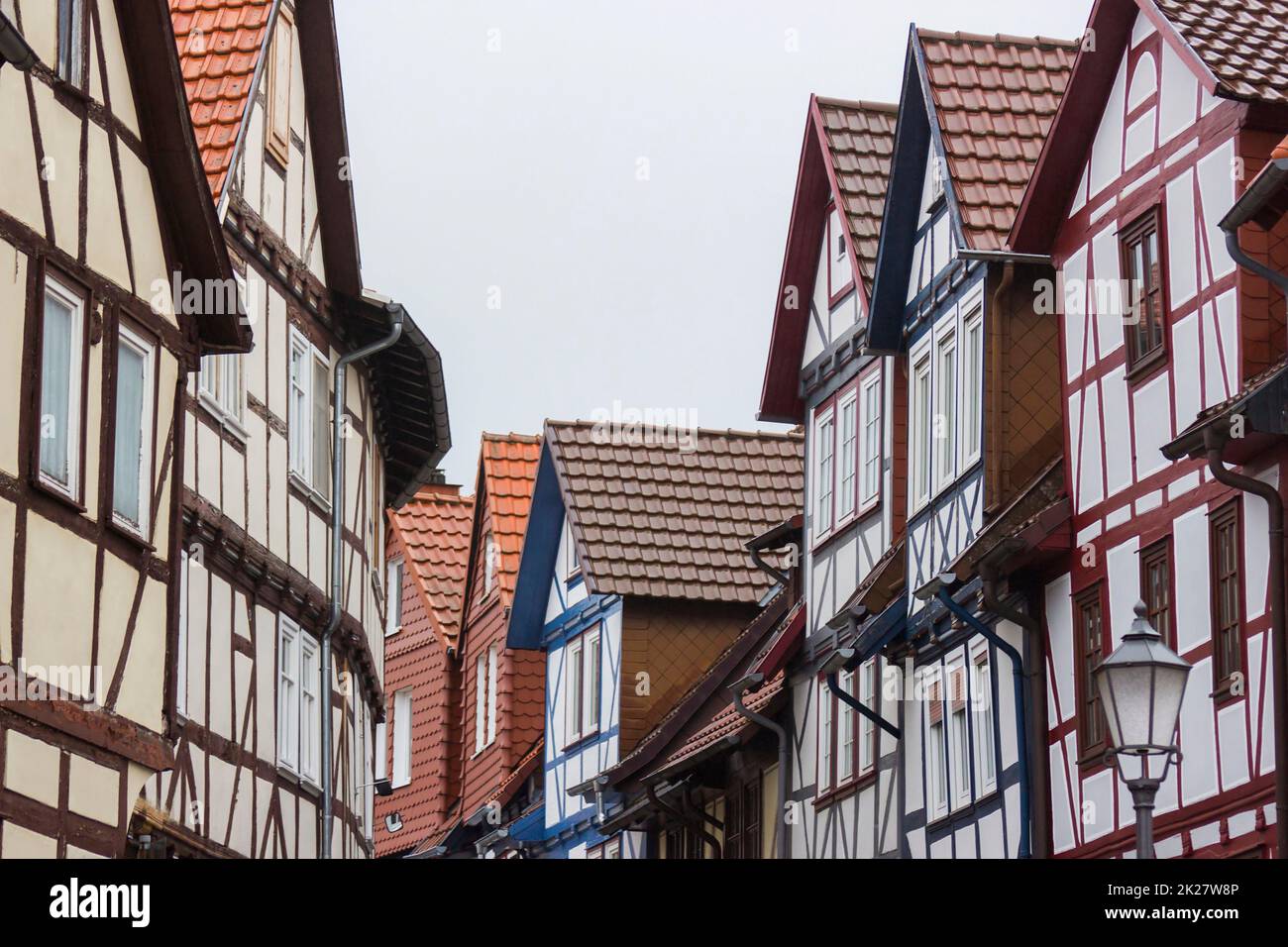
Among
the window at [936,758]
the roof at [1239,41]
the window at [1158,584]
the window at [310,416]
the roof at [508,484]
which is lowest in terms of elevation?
the window at [936,758]

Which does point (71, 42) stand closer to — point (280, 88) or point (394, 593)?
point (280, 88)

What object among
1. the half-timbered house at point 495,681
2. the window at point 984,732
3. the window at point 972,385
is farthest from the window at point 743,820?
the window at point 972,385

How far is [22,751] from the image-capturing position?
15555 mm

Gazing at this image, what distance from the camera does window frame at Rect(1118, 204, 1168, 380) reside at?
19438mm

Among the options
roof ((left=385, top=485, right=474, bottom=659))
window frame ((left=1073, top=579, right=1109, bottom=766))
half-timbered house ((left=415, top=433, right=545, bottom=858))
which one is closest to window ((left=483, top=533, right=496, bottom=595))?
half-timbered house ((left=415, top=433, right=545, bottom=858))

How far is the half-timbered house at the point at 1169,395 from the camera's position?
690 inches

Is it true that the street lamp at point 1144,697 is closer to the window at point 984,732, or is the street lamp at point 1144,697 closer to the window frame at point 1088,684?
the window frame at point 1088,684

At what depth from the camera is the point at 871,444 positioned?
26078 mm

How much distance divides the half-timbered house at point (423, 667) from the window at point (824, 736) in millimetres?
15118

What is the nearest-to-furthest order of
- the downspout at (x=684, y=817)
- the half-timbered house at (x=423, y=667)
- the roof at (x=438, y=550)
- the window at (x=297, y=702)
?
1. the window at (x=297, y=702)
2. the downspout at (x=684, y=817)
3. the half-timbered house at (x=423, y=667)
4. the roof at (x=438, y=550)

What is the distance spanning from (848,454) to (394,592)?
20.0m
